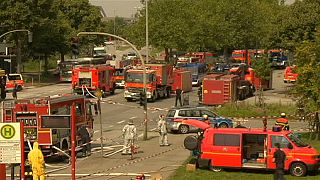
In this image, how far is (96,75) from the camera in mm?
56781

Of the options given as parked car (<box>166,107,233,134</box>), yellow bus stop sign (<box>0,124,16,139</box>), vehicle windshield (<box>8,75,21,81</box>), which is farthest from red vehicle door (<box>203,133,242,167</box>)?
vehicle windshield (<box>8,75,21,81</box>)

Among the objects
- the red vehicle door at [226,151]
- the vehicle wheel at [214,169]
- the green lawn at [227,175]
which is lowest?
the green lawn at [227,175]

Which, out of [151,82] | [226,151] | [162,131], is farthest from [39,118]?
[151,82]

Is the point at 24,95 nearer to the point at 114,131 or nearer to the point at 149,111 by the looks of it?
the point at 149,111

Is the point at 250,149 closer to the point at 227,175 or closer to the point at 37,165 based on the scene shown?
the point at 227,175

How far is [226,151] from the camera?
2445cm

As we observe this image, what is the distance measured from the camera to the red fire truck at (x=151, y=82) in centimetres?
5316

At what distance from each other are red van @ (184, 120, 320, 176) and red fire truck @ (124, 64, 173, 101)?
27754 mm

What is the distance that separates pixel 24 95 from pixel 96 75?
27.0ft

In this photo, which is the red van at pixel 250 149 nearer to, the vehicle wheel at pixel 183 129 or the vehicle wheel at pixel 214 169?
the vehicle wheel at pixel 214 169

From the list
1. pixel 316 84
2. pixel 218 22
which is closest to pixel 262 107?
pixel 316 84

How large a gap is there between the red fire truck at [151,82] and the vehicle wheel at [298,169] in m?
29.1

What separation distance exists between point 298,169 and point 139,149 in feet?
32.4

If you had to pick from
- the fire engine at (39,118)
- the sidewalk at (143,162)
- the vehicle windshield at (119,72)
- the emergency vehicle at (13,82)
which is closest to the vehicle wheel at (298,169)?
the sidewalk at (143,162)
